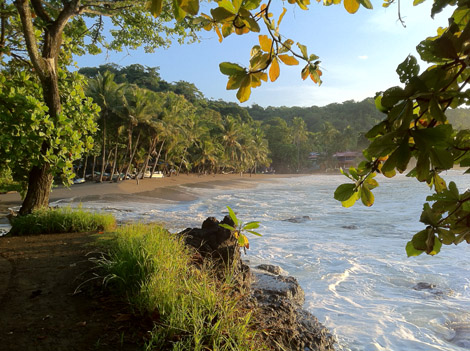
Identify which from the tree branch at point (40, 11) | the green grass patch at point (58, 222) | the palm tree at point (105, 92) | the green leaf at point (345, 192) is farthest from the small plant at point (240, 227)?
the palm tree at point (105, 92)

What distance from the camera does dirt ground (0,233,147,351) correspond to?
223cm

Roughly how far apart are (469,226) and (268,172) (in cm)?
6610

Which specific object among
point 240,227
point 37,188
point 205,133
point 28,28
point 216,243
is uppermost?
point 205,133

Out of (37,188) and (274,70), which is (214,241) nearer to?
(37,188)

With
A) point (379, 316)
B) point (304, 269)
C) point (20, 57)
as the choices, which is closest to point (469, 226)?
point (379, 316)

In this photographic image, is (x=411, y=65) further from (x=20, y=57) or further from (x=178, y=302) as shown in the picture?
(x=20, y=57)

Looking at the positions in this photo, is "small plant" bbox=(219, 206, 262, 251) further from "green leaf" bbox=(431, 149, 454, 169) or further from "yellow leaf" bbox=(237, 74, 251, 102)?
"green leaf" bbox=(431, 149, 454, 169)

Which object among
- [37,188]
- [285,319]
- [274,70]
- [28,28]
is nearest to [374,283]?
[285,319]


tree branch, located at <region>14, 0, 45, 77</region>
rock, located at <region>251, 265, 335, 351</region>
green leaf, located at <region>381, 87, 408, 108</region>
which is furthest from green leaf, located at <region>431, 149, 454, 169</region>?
tree branch, located at <region>14, 0, 45, 77</region>

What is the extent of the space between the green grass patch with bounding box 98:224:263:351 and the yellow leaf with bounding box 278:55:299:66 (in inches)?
72.9

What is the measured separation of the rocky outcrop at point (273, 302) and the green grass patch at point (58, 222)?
2.24 meters

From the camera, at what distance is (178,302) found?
99.0 inches

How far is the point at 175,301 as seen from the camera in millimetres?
2568

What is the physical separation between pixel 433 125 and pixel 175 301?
2409 mm
